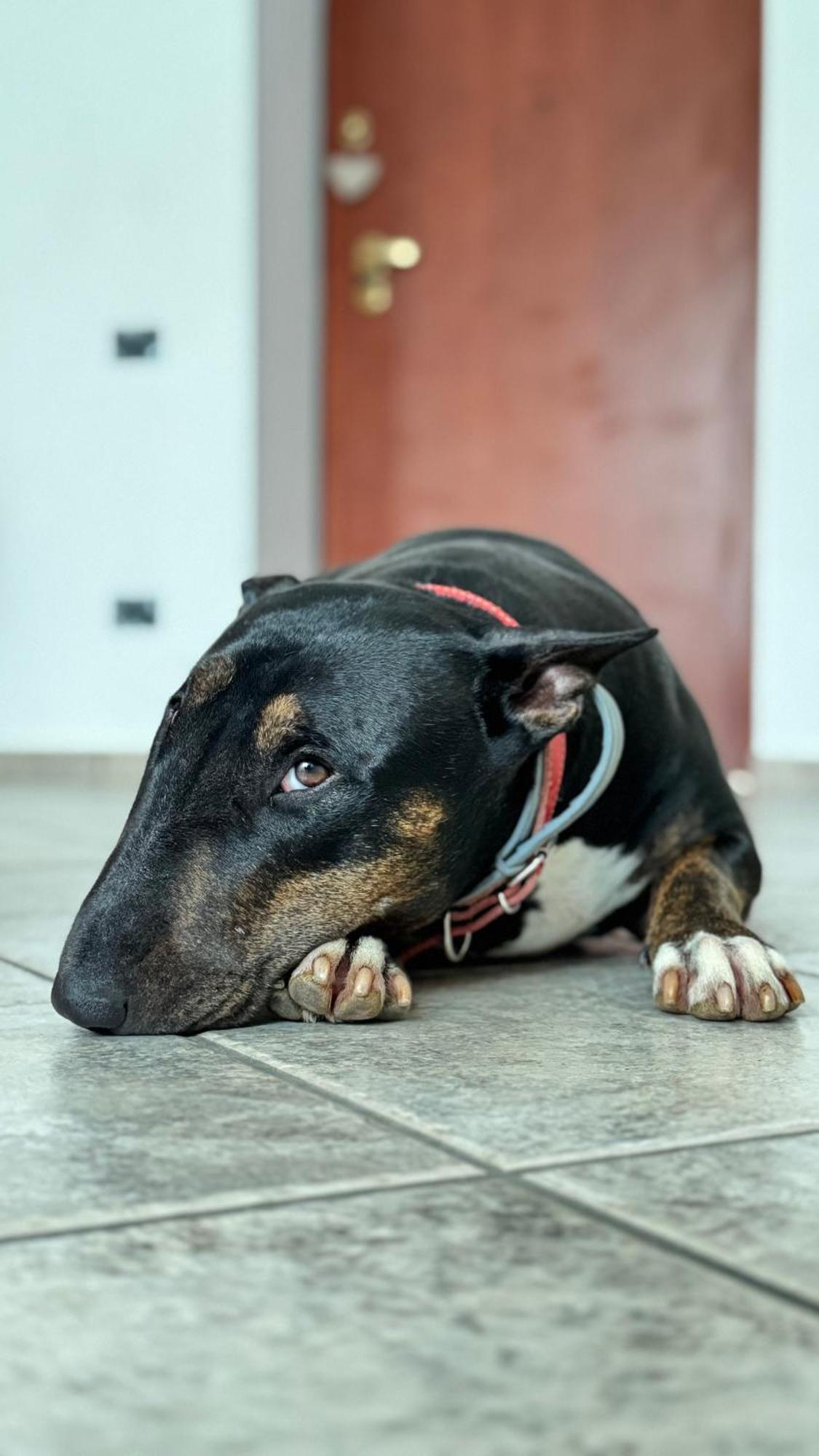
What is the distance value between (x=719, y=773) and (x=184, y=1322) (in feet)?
4.37

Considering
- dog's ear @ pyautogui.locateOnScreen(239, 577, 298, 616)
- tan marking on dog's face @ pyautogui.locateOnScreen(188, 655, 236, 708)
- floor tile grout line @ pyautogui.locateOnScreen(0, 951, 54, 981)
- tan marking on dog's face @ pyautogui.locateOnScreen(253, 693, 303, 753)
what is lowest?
floor tile grout line @ pyautogui.locateOnScreen(0, 951, 54, 981)

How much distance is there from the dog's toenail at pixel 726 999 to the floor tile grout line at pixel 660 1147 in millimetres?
362

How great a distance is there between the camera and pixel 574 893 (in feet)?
6.18

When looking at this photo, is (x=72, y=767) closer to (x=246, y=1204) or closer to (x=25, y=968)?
(x=25, y=968)

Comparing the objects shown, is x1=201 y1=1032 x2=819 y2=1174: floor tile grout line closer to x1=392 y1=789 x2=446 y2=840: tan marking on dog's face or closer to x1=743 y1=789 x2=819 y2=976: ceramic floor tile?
x1=392 y1=789 x2=446 y2=840: tan marking on dog's face

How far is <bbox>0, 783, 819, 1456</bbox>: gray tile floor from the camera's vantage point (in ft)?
2.38

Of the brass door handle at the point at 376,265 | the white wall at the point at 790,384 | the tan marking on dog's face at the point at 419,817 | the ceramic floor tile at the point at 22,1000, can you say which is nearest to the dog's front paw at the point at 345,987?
the tan marking on dog's face at the point at 419,817

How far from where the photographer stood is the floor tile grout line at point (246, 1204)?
3.12 ft

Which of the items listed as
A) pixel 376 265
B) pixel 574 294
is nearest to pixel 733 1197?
pixel 574 294

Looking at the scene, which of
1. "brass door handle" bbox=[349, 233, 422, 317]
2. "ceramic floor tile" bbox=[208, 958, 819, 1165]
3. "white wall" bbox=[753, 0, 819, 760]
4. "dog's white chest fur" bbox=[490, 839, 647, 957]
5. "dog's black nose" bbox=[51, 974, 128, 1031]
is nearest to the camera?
"ceramic floor tile" bbox=[208, 958, 819, 1165]

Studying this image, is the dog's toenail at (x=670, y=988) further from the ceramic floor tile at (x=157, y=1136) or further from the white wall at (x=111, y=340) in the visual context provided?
the white wall at (x=111, y=340)

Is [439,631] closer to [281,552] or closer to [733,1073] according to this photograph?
[733,1073]

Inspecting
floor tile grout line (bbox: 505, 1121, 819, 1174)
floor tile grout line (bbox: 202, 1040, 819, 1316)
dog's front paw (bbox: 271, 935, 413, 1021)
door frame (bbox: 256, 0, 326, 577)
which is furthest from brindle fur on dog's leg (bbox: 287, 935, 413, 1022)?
door frame (bbox: 256, 0, 326, 577)

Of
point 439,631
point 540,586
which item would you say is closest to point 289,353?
point 540,586
